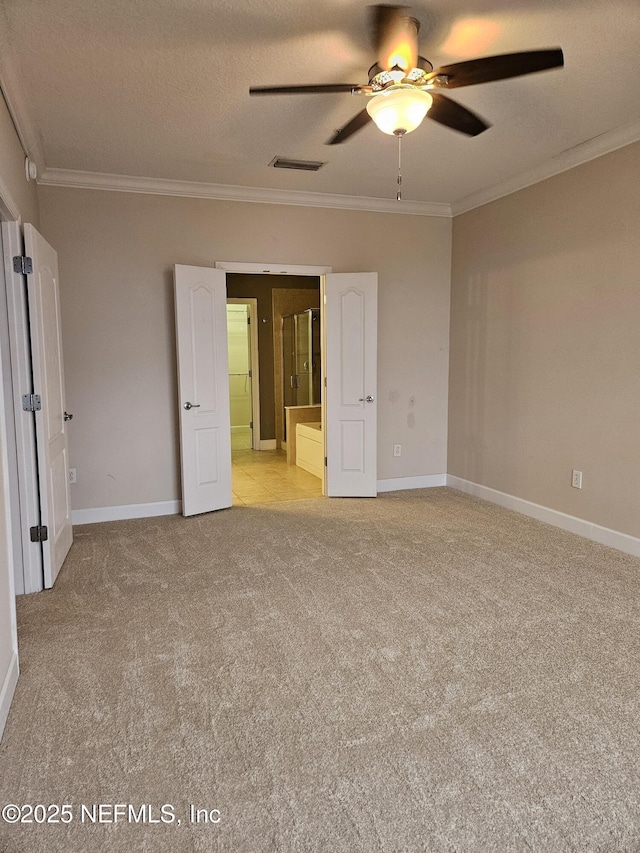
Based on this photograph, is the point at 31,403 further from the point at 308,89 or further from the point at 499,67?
the point at 499,67

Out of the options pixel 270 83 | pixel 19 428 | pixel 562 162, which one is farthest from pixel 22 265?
pixel 562 162

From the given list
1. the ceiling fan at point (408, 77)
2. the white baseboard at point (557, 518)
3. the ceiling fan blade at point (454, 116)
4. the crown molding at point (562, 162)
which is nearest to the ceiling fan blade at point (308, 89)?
the ceiling fan at point (408, 77)

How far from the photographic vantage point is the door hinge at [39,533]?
3129mm

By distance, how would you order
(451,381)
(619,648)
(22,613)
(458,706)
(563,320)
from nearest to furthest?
(458,706)
(619,648)
(22,613)
(563,320)
(451,381)

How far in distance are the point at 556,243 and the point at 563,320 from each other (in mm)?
579

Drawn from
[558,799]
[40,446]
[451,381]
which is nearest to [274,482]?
[451,381]

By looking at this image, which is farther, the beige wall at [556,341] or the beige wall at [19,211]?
the beige wall at [556,341]

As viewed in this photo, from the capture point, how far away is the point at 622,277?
362 cm

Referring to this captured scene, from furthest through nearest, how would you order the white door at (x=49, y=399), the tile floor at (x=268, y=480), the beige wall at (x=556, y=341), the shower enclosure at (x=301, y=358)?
the shower enclosure at (x=301, y=358) → the tile floor at (x=268, y=480) → the beige wall at (x=556, y=341) → the white door at (x=49, y=399)

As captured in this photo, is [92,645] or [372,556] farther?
[372,556]

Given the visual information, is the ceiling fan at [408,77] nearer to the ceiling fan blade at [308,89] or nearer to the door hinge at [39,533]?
the ceiling fan blade at [308,89]

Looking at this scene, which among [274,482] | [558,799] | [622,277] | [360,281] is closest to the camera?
[558,799]

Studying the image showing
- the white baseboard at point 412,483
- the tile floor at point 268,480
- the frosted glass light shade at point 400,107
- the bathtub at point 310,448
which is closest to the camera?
the frosted glass light shade at point 400,107

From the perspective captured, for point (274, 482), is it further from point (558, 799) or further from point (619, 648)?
point (558, 799)
